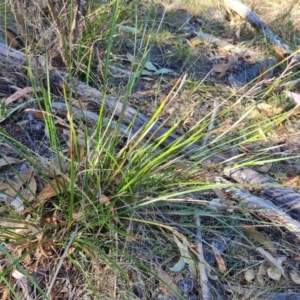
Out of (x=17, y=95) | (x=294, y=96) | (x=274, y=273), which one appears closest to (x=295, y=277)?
(x=274, y=273)

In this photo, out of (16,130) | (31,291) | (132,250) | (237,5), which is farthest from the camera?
(237,5)

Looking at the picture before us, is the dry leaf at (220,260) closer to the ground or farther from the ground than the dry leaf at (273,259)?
closer to the ground

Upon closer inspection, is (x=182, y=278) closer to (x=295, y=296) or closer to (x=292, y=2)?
(x=295, y=296)

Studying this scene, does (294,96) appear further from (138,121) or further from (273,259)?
(273,259)

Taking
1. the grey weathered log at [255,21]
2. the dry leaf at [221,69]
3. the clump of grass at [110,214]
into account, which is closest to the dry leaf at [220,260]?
the clump of grass at [110,214]

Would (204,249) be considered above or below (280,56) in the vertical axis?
below

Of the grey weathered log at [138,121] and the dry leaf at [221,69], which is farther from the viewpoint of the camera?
the dry leaf at [221,69]

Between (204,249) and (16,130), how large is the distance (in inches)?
37.0

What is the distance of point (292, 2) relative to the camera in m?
3.48

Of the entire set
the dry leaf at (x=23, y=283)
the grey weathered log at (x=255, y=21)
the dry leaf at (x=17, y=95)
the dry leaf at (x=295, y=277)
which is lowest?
the dry leaf at (x=23, y=283)

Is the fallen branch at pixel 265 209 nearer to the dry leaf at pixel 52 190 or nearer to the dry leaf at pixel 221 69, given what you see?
the dry leaf at pixel 52 190

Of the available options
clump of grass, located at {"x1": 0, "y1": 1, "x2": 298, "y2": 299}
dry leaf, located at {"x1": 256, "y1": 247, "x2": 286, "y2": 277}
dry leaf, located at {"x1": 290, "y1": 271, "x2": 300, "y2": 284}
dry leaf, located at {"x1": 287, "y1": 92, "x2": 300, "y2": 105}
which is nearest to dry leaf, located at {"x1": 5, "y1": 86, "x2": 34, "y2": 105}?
clump of grass, located at {"x1": 0, "y1": 1, "x2": 298, "y2": 299}

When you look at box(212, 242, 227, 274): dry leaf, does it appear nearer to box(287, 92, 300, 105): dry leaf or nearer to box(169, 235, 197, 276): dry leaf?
box(169, 235, 197, 276): dry leaf

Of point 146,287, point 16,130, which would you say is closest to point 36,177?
point 16,130
